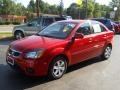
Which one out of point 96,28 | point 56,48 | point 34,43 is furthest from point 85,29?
point 34,43

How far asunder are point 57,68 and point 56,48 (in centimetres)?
56

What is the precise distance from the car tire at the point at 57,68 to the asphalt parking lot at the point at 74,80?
137 mm

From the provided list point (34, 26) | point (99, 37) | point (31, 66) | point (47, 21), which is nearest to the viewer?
point (31, 66)

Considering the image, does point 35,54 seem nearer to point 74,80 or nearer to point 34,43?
point 34,43

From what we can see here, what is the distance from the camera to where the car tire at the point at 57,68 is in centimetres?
718

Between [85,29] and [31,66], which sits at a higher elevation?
[85,29]

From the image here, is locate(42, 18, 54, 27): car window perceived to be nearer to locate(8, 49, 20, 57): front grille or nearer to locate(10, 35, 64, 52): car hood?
locate(10, 35, 64, 52): car hood

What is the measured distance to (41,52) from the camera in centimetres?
694

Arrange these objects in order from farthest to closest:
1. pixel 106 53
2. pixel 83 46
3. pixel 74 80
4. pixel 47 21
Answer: pixel 47 21
pixel 106 53
pixel 83 46
pixel 74 80

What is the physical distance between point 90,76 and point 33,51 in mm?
1920

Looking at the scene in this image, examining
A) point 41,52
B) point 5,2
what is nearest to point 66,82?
point 41,52

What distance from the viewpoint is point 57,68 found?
7367 mm

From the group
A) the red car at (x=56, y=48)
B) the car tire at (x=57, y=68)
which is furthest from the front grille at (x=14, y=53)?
the car tire at (x=57, y=68)

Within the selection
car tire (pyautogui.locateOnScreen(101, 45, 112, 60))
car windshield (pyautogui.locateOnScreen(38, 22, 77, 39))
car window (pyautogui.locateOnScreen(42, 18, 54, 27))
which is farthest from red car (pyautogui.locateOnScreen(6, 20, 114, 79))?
car window (pyautogui.locateOnScreen(42, 18, 54, 27))
